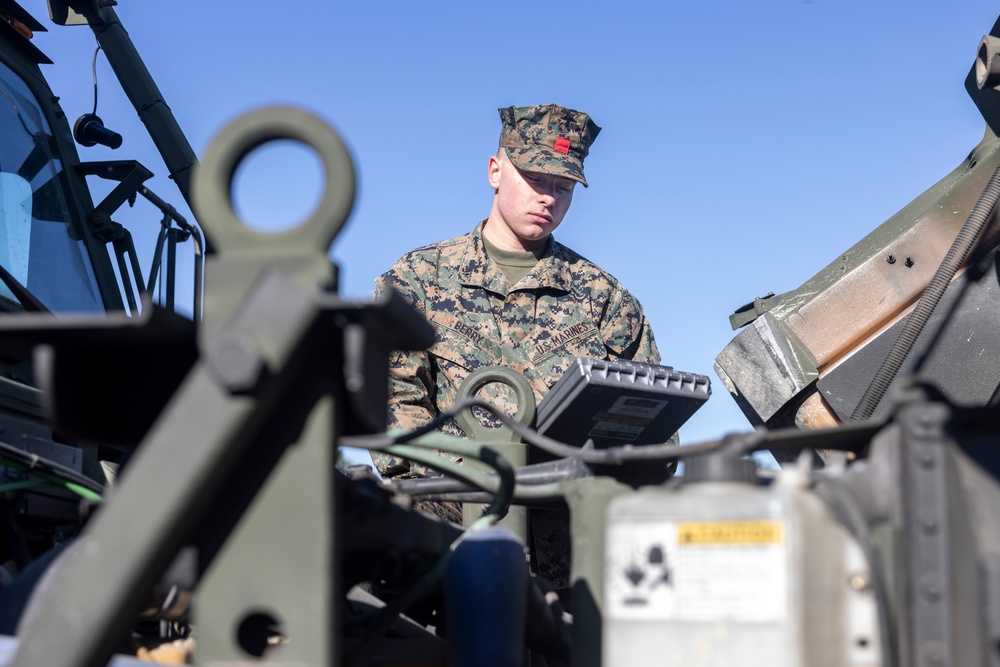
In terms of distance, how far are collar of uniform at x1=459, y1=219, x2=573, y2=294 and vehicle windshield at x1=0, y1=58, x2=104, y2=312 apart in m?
1.29

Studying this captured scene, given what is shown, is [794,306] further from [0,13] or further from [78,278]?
[0,13]

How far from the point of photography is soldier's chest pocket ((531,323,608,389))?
4.00m

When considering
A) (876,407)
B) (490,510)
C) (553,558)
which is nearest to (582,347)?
(553,558)

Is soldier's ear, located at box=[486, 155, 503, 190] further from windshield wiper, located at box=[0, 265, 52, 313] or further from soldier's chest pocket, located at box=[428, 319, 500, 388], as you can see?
windshield wiper, located at box=[0, 265, 52, 313]

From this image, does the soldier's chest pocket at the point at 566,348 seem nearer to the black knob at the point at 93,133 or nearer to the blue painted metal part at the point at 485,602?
the black knob at the point at 93,133

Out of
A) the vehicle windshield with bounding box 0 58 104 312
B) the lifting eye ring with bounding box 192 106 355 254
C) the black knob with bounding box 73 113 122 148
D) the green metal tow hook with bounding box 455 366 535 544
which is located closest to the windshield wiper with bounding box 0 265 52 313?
the vehicle windshield with bounding box 0 58 104 312

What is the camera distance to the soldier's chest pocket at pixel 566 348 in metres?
4.00

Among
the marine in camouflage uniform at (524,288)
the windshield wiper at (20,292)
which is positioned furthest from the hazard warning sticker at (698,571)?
the marine in camouflage uniform at (524,288)

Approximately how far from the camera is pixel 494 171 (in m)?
4.64

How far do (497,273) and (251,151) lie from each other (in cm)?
317

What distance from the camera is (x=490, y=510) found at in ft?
4.94

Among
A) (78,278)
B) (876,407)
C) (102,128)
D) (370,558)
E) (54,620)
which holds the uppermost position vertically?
(102,128)

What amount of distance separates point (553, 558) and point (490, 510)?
1843mm

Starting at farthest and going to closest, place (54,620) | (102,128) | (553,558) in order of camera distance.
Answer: (102,128), (553,558), (54,620)
